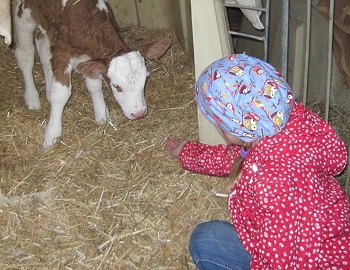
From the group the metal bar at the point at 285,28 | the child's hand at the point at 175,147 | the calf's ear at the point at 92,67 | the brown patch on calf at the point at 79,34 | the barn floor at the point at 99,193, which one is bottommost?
the barn floor at the point at 99,193

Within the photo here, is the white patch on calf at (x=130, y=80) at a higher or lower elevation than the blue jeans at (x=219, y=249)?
higher

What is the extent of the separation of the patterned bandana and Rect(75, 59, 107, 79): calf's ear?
166 centimetres

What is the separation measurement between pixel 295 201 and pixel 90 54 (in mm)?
2226

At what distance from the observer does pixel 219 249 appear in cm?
241

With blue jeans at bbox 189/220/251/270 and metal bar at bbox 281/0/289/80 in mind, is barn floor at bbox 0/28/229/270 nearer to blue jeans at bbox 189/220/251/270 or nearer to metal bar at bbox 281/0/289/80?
blue jeans at bbox 189/220/251/270

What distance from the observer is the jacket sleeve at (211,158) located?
2514mm

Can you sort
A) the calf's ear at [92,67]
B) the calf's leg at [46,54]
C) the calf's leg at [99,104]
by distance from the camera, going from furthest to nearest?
the calf's leg at [46,54] < the calf's leg at [99,104] < the calf's ear at [92,67]

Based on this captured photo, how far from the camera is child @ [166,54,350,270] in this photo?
192cm

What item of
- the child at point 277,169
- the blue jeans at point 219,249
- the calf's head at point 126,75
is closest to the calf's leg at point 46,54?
the calf's head at point 126,75

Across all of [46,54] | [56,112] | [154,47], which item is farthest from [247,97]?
[46,54]

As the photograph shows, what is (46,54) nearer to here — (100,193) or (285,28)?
(100,193)

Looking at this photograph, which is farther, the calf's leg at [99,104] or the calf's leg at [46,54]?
the calf's leg at [46,54]

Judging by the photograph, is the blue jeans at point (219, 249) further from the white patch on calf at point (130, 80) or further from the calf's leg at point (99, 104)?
the calf's leg at point (99, 104)

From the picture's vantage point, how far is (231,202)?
226 centimetres
